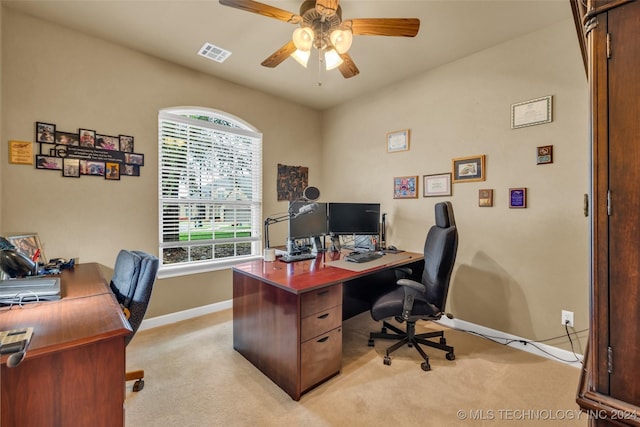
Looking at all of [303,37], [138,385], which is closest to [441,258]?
[303,37]

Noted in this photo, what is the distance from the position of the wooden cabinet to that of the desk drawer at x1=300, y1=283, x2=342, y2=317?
1.31m

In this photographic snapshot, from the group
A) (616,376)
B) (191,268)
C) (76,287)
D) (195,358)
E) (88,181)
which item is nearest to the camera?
(616,376)

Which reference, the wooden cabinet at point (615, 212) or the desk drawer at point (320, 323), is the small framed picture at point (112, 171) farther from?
the wooden cabinet at point (615, 212)

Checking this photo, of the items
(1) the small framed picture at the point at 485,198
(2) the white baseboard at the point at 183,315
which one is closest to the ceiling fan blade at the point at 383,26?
(1) the small framed picture at the point at 485,198

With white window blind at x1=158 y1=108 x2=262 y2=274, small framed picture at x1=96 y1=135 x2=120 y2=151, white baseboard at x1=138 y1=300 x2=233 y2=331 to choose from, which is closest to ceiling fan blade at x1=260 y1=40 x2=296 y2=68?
white window blind at x1=158 y1=108 x2=262 y2=274

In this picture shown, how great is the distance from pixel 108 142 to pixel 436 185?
3.25 m

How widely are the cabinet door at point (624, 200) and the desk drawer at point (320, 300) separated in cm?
137

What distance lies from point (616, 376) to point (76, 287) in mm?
2420

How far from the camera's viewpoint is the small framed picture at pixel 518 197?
2.37 metres

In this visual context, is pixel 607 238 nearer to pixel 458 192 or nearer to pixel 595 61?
pixel 595 61

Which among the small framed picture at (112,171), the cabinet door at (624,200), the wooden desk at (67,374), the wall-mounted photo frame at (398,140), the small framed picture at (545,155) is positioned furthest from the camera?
the wall-mounted photo frame at (398,140)

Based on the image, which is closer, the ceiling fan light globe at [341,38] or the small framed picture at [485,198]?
the ceiling fan light globe at [341,38]

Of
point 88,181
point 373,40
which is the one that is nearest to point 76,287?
point 88,181

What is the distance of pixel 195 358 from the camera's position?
2.21 metres
